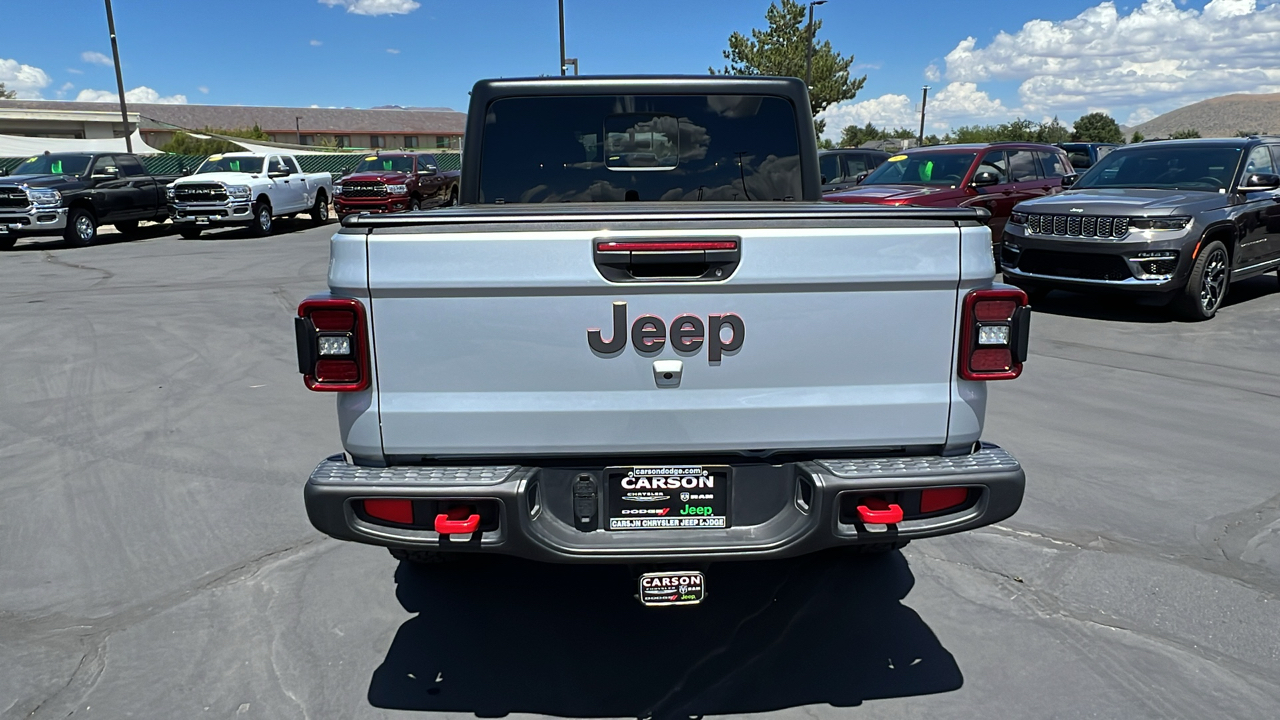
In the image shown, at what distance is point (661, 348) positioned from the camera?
A: 2.68 m

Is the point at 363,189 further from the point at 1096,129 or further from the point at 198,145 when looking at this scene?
the point at 1096,129

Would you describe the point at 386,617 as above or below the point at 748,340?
below

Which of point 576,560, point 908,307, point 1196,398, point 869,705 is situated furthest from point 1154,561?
point 1196,398

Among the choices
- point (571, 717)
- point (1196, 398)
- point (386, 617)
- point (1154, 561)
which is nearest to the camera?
point (571, 717)

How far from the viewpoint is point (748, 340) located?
8.83 ft

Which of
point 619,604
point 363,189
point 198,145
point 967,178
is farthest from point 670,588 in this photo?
point 198,145

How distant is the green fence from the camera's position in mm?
28469

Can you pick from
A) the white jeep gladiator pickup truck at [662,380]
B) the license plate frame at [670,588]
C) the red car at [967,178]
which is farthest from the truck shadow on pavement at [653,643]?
Result: the red car at [967,178]

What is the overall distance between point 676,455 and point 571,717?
0.94 m

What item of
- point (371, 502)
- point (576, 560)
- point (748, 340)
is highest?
point (748, 340)

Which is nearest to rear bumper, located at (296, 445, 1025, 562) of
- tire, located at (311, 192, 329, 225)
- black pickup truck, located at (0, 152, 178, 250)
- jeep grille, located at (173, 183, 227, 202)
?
black pickup truck, located at (0, 152, 178, 250)

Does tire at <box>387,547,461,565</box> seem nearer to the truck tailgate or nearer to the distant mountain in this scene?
the truck tailgate

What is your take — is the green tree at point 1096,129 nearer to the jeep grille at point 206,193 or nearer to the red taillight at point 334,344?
the jeep grille at point 206,193

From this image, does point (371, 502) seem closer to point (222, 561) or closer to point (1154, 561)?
point (222, 561)
